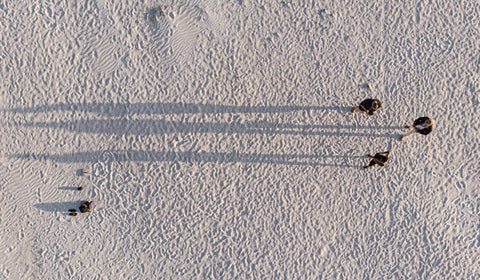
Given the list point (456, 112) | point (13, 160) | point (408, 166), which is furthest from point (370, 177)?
point (13, 160)

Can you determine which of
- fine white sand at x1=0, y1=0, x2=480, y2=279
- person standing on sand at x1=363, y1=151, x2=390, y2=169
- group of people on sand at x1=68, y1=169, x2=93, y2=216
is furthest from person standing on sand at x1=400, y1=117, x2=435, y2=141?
group of people on sand at x1=68, y1=169, x2=93, y2=216

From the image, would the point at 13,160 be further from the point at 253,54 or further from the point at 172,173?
the point at 253,54

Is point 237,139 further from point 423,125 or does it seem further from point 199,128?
point 423,125

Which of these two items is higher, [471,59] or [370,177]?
[471,59]

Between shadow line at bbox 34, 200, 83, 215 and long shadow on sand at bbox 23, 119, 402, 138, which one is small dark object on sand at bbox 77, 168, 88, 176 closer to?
shadow line at bbox 34, 200, 83, 215

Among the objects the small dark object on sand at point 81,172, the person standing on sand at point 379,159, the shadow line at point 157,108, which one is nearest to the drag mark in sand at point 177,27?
the shadow line at point 157,108
